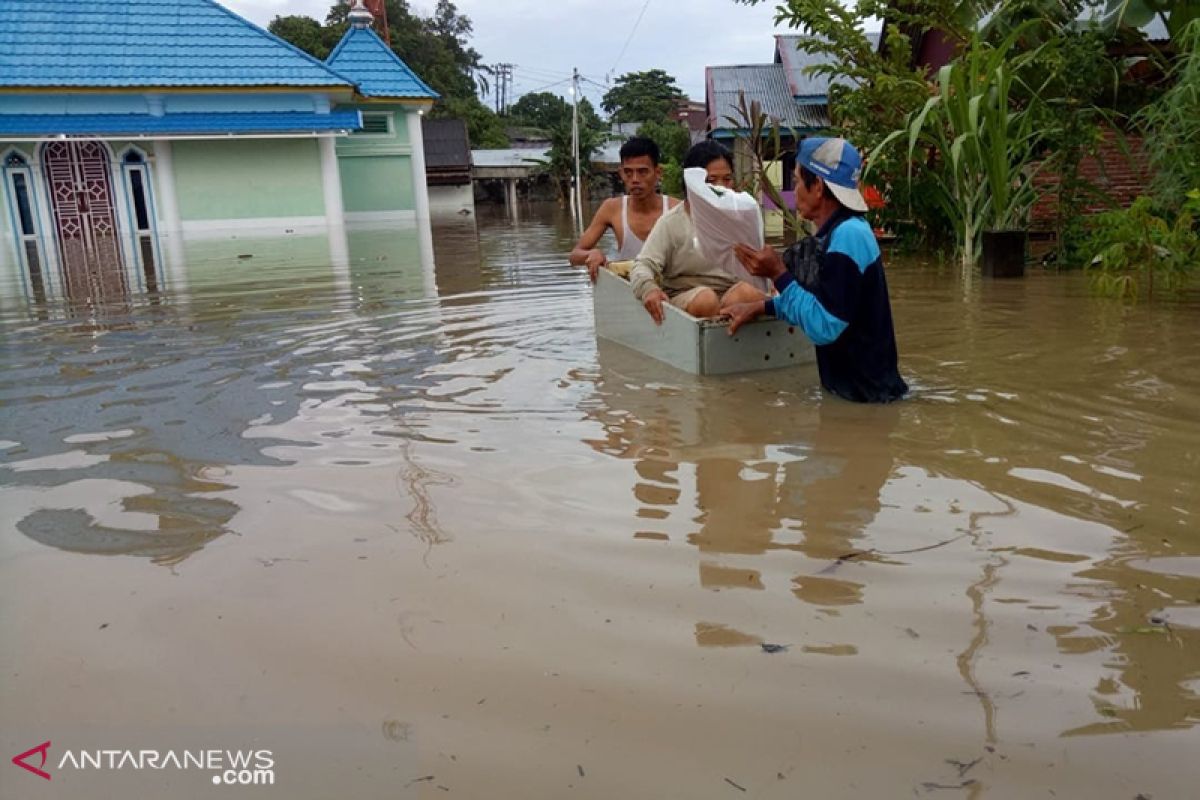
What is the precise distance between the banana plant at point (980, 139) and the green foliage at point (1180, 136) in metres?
1.23

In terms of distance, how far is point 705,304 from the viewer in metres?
4.70

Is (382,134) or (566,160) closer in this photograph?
(382,134)

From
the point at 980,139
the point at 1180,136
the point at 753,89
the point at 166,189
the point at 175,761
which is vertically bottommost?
the point at 175,761

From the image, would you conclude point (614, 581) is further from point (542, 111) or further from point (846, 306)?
point (542, 111)

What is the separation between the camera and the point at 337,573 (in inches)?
97.0

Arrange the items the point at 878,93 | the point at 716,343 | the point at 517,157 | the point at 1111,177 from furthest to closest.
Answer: the point at 517,157
the point at 1111,177
the point at 878,93
the point at 716,343

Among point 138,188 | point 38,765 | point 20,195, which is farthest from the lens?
point 138,188

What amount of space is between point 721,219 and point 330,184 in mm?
19360

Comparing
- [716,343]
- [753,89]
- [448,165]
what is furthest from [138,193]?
[716,343]

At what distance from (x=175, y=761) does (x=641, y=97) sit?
54.8 meters

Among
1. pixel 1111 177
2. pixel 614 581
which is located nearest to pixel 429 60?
pixel 1111 177

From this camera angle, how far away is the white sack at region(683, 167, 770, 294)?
461cm

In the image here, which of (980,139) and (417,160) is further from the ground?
(417,160)

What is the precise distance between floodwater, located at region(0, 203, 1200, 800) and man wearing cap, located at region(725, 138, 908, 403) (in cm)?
22
